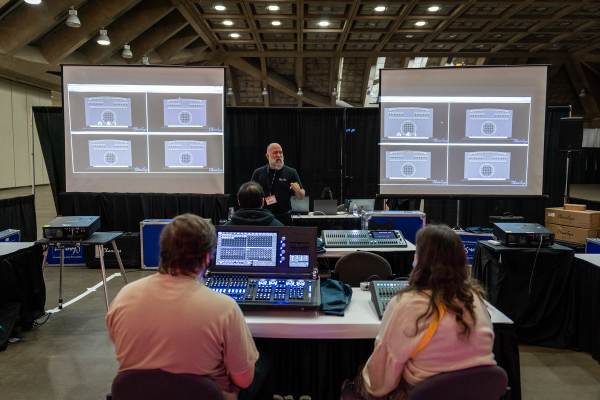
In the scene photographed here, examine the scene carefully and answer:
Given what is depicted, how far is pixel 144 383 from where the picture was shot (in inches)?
42.8

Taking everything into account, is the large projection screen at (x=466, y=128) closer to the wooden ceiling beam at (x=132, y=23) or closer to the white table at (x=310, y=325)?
the white table at (x=310, y=325)

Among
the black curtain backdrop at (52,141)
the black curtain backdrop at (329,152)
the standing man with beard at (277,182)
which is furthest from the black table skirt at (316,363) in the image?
the black curtain backdrop at (52,141)

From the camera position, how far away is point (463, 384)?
43.6 inches

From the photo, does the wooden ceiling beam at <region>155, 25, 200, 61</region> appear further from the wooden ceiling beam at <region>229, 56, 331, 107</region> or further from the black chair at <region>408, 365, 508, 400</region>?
the black chair at <region>408, 365, 508, 400</region>

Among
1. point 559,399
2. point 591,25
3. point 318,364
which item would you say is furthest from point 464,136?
point 591,25

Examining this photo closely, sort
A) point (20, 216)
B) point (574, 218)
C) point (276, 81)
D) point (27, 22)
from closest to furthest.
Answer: point (574, 218), point (20, 216), point (27, 22), point (276, 81)

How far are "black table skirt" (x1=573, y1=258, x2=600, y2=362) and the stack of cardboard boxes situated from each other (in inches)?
94.1

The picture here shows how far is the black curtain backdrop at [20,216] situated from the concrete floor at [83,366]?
2.24 m

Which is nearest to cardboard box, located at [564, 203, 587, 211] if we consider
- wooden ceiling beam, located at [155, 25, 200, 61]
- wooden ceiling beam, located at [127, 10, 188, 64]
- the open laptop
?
Answer: the open laptop

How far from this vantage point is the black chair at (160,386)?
1085 millimetres

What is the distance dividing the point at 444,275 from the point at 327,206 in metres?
3.59

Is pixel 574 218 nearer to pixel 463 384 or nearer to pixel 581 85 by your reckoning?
pixel 463 384

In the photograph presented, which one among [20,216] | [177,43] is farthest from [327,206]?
[177,43]

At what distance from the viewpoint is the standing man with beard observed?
4098 mm
